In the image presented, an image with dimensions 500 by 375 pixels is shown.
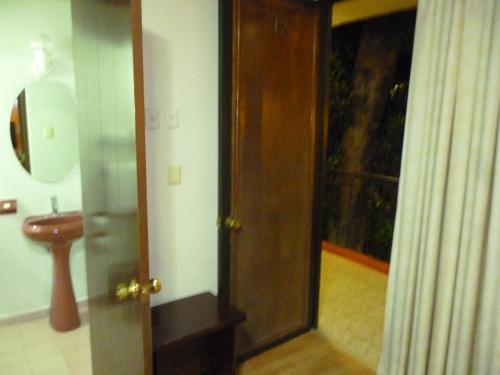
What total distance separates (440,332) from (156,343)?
1234 mm

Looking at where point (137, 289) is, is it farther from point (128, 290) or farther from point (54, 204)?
point (54, 204)

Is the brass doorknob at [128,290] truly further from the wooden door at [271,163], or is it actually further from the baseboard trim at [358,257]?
the baseboard trim at [358,257]

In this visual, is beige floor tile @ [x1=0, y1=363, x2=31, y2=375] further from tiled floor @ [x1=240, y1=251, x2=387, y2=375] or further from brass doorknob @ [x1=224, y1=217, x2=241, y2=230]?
brass doorknob @ [x1=224, y1=217, x2=241, y2=230]

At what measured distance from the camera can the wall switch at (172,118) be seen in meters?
1.87

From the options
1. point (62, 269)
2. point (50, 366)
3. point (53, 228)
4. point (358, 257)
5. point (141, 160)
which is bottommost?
point (50, 366)

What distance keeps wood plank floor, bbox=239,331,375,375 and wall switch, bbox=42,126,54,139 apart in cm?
214

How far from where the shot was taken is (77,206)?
2.91m

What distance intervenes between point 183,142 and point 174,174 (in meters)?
0.18

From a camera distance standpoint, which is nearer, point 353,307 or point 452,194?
point 452,194

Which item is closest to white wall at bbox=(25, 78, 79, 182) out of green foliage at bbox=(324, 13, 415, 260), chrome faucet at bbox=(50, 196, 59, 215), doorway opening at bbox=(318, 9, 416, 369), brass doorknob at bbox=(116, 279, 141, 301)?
chrome faucet at bbox=(50, 196, 59, 215)

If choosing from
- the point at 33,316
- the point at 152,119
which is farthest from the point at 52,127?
the point at 33,316

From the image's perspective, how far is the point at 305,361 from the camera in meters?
2.30

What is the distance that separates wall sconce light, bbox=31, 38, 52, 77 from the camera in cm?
257

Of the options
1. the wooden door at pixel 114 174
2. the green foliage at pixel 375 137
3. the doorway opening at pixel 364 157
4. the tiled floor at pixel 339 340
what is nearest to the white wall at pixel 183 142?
the wooden door at pixel 114 174
